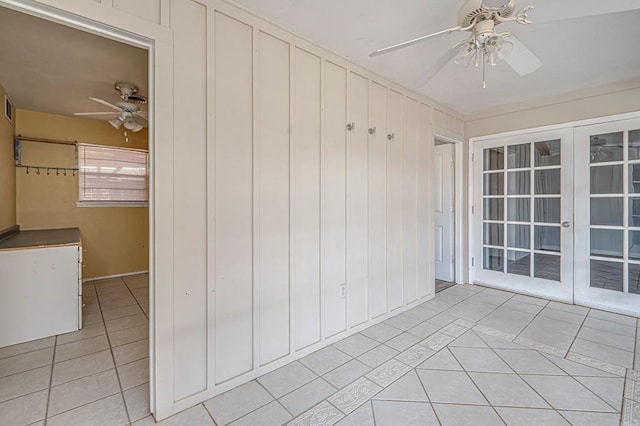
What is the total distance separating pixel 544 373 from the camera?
2.12 m

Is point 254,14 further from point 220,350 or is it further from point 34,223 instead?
point 34,223

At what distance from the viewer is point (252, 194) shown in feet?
6.70

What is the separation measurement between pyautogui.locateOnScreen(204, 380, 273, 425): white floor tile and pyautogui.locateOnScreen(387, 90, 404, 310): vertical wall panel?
5.60ft

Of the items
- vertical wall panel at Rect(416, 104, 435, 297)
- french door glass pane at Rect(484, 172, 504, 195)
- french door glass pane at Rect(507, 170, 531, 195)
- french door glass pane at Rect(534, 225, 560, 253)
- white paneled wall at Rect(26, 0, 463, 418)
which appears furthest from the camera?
french door glass pane at Rect(484, 172, 504, 195)

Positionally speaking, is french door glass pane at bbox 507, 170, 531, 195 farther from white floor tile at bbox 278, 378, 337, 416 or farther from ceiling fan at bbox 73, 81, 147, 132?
ceiling fan at bbox 73, 81, 147, 132

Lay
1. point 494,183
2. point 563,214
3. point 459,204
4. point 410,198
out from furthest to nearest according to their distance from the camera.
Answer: point 459,204 → point 494,183 → point 563,214 → point 410,198

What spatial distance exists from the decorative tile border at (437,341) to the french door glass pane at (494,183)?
245cm

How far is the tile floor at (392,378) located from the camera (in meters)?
1.70

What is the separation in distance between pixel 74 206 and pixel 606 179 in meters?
6.97

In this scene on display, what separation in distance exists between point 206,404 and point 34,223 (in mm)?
4022

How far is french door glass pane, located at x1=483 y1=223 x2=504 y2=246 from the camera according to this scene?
4102mm

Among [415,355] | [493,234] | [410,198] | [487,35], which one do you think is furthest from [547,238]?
[487,35]

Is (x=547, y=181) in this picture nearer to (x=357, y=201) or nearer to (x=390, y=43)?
(x=357, y=201)

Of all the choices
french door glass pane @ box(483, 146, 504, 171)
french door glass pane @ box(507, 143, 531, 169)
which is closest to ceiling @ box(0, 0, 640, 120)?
french door glass pane @ box(507, 143, 531, 169)
